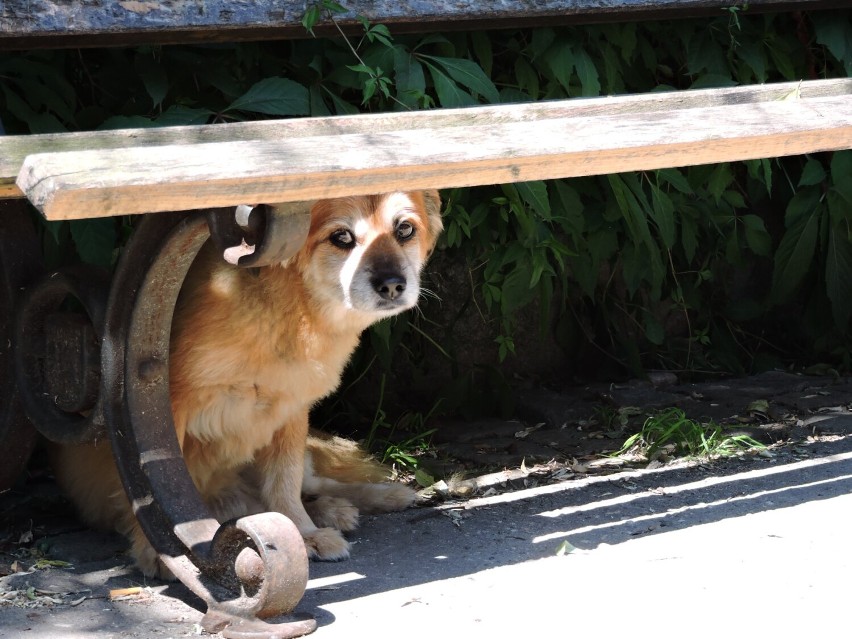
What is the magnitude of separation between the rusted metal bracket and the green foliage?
41 cm

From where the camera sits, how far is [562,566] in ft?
8.62

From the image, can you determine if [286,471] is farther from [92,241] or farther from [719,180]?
[719,180]

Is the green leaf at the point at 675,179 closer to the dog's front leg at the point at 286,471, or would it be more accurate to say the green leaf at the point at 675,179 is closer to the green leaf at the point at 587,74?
the green leaf at the point at 587,74

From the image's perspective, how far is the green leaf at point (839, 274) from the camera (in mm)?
4320

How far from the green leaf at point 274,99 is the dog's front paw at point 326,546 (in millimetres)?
1214

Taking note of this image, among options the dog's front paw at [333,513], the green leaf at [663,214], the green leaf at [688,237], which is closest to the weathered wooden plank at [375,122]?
the green leaf at [663,214]

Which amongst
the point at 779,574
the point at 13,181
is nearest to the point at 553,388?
the point at 779,574

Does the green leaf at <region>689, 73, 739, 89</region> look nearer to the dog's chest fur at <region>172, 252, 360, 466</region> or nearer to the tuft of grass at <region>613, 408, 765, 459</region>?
the tuft of grass at <region>613, 408, 765, 459</region>

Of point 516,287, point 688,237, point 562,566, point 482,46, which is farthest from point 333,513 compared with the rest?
point 688,237

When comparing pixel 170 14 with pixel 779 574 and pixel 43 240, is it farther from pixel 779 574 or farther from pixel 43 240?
pixel 779 574

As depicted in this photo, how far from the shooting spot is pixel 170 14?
2.85m

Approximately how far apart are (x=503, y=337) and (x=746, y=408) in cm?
98

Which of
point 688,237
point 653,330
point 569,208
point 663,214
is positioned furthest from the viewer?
point 653,330

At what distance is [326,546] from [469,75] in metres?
1.50
